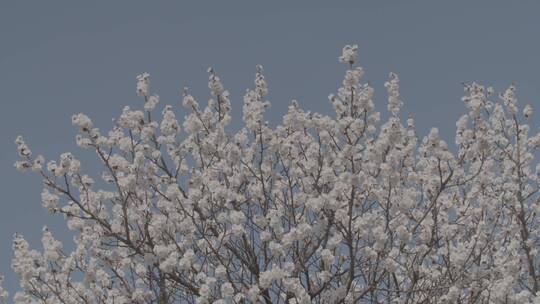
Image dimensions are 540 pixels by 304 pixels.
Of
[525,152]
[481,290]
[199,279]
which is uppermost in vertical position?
[525,152]

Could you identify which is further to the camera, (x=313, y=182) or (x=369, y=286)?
(x=313, y=182)

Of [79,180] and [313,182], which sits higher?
[79,180]

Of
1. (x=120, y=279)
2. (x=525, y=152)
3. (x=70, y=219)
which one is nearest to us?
(x=120, y=279)

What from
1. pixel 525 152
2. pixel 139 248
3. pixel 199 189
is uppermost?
pixel 525 152

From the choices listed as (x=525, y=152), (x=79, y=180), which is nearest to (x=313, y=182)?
(x=79, y=180)

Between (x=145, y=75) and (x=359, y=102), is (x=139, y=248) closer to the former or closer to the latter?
(x=145, y=75)

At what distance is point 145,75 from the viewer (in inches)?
402

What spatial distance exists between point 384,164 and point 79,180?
13.0 feet

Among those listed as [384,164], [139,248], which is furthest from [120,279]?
[384,164]

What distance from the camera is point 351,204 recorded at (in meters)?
8.88

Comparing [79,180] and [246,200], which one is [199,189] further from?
[79,180]

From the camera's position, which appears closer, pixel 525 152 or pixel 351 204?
pixel 351 204

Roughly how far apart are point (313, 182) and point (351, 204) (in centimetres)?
107

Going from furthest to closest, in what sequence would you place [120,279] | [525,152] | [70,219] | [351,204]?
1. [525,152]
2. [70,219]
3. [120,279]
4. [351,204]
